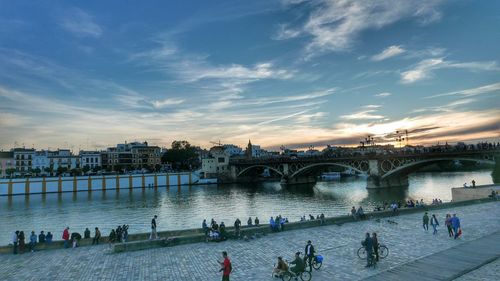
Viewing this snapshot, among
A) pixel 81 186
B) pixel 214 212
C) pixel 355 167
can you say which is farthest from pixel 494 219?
pixel 81 186

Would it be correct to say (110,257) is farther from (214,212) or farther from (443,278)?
(214,212)

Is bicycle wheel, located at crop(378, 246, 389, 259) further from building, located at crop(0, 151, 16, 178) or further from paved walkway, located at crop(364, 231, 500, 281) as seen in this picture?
building, located at crop(0, 151, 16, 178)

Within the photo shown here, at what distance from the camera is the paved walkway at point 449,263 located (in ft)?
46.2

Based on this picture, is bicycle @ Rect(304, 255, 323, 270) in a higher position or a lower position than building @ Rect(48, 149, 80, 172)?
lower

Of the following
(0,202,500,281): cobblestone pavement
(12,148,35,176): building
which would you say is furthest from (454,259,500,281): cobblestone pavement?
(12,148,35,176): building

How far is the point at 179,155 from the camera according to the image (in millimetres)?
155500

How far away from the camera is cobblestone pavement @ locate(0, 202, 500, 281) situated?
16.0m

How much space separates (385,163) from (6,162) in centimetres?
13946

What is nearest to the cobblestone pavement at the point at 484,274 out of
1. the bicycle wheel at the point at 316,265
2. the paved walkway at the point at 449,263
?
the paved walkway at the point at 449,263

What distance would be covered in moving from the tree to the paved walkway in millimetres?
143511

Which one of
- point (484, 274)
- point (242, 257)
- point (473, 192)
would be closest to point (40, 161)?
point (473, 192)

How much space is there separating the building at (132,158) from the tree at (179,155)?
7.45m

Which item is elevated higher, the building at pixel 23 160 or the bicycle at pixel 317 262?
the building at pixel 23 160

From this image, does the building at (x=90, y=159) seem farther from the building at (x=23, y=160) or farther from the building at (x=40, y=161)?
the building at (x=23, y=160)
